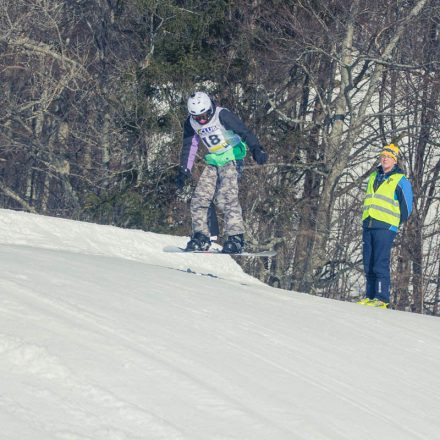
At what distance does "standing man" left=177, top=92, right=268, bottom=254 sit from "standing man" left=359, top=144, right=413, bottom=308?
1014 mm

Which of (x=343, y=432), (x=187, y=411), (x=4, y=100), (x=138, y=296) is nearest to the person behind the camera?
(x=187, y=411)

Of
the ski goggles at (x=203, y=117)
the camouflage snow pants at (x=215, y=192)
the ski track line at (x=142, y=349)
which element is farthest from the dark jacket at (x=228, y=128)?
the ski track line at (x=142, y=349)

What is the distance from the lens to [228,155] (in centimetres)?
1023

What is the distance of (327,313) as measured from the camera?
26.6ft

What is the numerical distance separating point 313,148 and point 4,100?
638cm

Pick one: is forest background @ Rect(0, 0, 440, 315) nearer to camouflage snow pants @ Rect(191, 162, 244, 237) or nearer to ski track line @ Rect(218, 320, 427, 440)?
camouflage snow pants @ Rect(191, 162, 244, 237)

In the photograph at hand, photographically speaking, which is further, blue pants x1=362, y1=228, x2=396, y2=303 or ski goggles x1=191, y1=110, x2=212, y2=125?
blue pants x1=362, y1=228, x2=396, y2=303

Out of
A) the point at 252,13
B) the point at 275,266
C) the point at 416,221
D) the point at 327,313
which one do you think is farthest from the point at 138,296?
the point at 416,221

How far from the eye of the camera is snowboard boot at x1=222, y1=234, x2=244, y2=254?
33.4 ft

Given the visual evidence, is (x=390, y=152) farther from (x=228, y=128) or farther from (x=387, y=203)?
(x=228, y=128)

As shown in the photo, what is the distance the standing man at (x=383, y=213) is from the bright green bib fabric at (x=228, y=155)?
1154 mm

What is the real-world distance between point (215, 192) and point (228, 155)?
441 millimetres

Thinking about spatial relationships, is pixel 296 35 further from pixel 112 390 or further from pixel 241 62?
pixel 112 390

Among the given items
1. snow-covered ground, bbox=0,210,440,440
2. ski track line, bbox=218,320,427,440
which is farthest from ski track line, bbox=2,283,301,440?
ski track line, bbox=218,320,427,440
